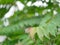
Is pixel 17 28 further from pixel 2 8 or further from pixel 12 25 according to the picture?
pixel 2 8

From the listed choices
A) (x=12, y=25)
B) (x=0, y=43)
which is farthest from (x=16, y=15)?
(x=0, y=43)

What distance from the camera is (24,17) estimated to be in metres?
1.17

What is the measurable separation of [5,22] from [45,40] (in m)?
0.25

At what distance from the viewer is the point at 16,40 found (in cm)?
116

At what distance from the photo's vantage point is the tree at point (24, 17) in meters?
1.12

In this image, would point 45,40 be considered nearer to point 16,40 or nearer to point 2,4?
point 16,40

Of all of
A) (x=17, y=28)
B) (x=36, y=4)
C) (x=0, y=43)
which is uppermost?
(x=36, y=4)

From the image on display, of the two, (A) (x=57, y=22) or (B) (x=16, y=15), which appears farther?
(B) (x=16, y=15)

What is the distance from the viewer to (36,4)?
1174 millimetres

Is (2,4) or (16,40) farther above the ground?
(2,4)

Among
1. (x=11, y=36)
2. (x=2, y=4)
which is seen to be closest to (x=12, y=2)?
(x=2, y=4)

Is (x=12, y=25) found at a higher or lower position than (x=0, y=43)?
higher

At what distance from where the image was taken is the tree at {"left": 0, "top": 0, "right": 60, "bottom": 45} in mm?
1117

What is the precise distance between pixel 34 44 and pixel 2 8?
0.92 feet
